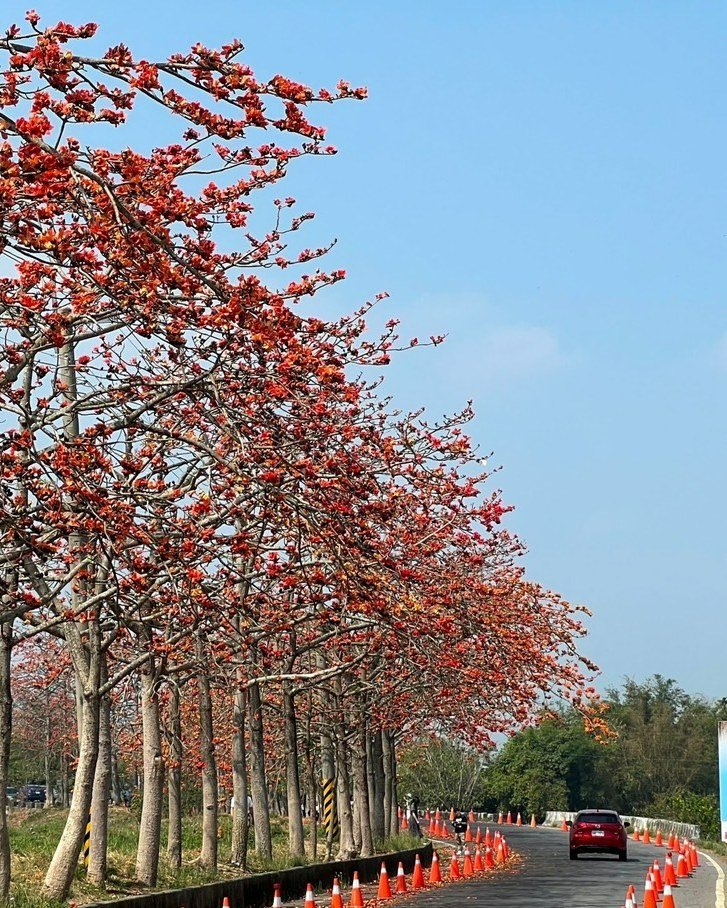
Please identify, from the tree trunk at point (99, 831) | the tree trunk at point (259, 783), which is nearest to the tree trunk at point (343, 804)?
the tree trunk at point (259, 783)

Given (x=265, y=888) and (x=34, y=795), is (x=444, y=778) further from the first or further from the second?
(x=265, y=888)

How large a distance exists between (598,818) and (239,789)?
18424 mm

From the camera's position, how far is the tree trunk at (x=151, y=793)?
74.3ft

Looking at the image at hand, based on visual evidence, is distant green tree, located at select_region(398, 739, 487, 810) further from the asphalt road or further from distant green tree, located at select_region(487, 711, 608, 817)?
the asphalt road

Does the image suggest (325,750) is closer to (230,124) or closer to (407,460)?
(407,460)

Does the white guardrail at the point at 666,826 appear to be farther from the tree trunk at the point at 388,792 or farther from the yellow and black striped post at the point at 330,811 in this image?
the yellow and black striped post at the point at 330,811

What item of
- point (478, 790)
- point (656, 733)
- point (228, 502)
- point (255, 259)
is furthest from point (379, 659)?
point (656, 733)

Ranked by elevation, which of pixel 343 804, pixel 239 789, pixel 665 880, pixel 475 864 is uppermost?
pixel 239 789

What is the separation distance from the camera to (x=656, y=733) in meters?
110

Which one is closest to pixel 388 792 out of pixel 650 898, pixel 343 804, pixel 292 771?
pixel 343 804

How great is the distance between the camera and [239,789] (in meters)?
28.2

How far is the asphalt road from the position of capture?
24797 millimetres

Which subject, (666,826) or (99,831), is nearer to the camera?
(99,831)

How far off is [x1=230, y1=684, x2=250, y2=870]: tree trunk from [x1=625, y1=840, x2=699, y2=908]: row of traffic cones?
709 centimetres
